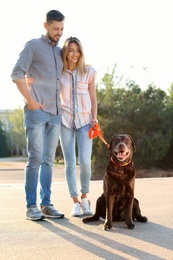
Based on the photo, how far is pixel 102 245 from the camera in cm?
361

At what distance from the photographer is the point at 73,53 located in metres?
4.82

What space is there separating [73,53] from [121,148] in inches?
47.9

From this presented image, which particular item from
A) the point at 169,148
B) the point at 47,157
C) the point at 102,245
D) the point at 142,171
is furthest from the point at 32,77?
the point at 169,148

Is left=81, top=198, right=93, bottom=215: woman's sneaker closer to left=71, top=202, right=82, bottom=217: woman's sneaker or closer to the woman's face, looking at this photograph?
left=71, top=202, right=82, bottom=217: woman's sneaker

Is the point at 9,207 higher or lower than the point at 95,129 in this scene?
lower

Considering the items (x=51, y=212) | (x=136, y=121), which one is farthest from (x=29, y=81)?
(x=136, y=121)

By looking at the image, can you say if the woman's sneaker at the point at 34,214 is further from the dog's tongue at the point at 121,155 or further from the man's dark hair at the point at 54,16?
the man's dark hair at the point at 54,16

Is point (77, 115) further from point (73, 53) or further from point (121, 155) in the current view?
point (121, 155)

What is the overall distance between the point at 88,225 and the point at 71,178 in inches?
30.7

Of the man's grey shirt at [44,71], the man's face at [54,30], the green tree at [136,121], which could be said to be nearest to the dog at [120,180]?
the man's grey shirt at [44,71]

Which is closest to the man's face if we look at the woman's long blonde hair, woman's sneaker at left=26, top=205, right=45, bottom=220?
the woman's long blonde hair

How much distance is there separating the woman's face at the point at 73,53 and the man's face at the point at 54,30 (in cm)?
16

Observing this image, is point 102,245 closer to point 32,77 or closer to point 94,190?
point 32,77

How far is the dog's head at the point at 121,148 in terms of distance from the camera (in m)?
4.17
